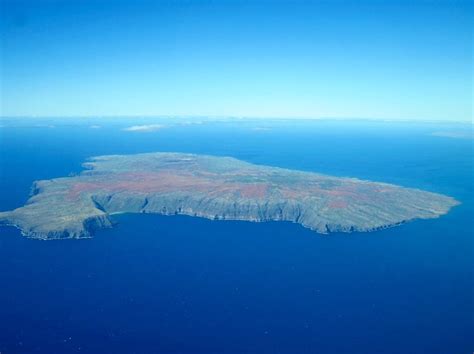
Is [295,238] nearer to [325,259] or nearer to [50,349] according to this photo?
[325,259]

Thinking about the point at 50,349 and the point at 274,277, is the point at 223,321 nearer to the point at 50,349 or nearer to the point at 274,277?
the point at 274,277

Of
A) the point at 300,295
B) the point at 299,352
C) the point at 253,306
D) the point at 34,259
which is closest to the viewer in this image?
the point at 299,352

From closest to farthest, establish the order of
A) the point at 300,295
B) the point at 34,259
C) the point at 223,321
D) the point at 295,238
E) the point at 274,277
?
the point at 223,321, the point at 300,295, the point at 274,277, the point at 34,259, the point at 295,238

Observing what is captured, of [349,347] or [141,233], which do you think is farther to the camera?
[141,233]

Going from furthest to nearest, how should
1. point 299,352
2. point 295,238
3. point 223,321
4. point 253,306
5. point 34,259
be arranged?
point 295,238, point 34,259, point 253,306, point 223,321, point 299,352

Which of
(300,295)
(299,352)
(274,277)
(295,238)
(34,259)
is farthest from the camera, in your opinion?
(295,238)

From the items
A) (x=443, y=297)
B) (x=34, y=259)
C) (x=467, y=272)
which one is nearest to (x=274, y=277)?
(x=443, y=297)

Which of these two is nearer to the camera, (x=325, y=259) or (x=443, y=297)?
(x=443, y=297)

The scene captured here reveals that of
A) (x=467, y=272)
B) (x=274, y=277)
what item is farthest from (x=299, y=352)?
(x=467, y=272)

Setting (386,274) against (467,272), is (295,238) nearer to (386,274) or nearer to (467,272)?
(386,274)
